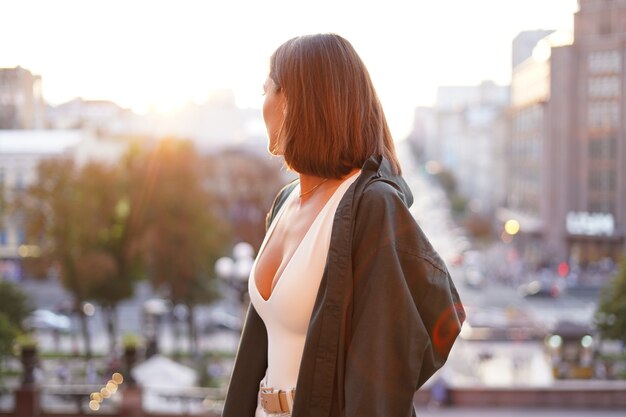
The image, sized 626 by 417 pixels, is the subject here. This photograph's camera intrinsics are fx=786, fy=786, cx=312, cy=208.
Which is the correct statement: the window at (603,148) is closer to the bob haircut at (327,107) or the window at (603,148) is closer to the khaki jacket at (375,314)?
the bob haircut at (327,107)

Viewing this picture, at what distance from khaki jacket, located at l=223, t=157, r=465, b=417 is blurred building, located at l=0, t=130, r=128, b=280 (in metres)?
23.4

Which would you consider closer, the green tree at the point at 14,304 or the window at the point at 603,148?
the green tree at the point at 14,304

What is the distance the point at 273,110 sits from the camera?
77.2 inches

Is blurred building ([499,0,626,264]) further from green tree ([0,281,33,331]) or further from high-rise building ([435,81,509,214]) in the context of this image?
green tree ([0,281,33,331])

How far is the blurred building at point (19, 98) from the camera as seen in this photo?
2159 cm

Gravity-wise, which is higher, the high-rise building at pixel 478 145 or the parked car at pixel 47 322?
the high-rise building at pixel 478 145

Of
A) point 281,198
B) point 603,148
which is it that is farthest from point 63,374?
point 603,148

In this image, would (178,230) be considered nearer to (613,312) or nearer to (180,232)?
(180,232)

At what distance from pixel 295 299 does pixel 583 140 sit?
144ft

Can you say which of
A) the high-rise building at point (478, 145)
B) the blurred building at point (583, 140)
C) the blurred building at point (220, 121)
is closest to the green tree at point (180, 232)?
the blurred building at point (583, 140)

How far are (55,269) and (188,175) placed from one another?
517cm

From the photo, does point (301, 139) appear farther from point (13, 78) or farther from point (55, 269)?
point (55, 269)

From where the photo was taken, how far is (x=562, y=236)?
43.9 metres

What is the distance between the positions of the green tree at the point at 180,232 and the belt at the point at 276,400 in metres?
21.8
